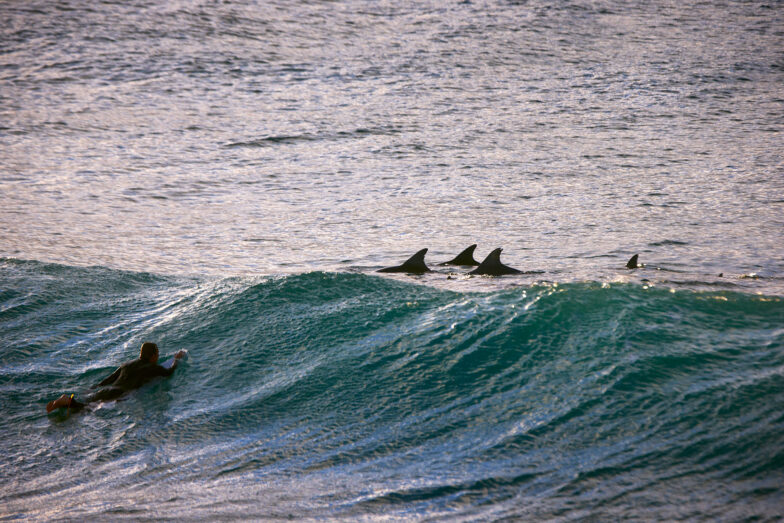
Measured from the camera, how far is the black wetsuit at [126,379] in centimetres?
448

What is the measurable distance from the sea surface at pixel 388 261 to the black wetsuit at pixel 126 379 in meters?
0.09

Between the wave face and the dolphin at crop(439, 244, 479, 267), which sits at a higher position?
the dolphin at crop(439, 244, 479, 267)

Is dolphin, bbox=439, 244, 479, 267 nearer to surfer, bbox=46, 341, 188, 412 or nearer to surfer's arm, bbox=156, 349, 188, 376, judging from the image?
surfer's arm, bbox=156, 349, 188, 376

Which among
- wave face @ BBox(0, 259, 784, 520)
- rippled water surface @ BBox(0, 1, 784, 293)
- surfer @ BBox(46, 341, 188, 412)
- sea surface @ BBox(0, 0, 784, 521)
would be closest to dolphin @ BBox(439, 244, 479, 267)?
sea surface @ BBox(0, 0, 784, 521)

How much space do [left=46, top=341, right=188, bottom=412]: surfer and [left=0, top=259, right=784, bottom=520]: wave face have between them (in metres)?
0.08

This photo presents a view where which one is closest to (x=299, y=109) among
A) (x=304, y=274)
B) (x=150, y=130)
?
(x=150, y=130)

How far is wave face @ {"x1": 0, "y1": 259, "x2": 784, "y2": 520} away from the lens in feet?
11.7

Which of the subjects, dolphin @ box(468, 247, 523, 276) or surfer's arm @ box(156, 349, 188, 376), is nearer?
surfer's arm @ box(156, 349, 188, 376)

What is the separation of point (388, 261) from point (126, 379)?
268 cm

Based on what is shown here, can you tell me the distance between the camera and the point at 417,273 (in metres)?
6.14

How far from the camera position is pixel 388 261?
260 inches

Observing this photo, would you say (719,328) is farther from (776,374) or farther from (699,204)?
(699,204)

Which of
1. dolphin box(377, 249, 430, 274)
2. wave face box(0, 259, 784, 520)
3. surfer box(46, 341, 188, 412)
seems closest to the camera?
wave face box(0, 259, 784, 520)

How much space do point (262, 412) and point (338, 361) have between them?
673 mm
